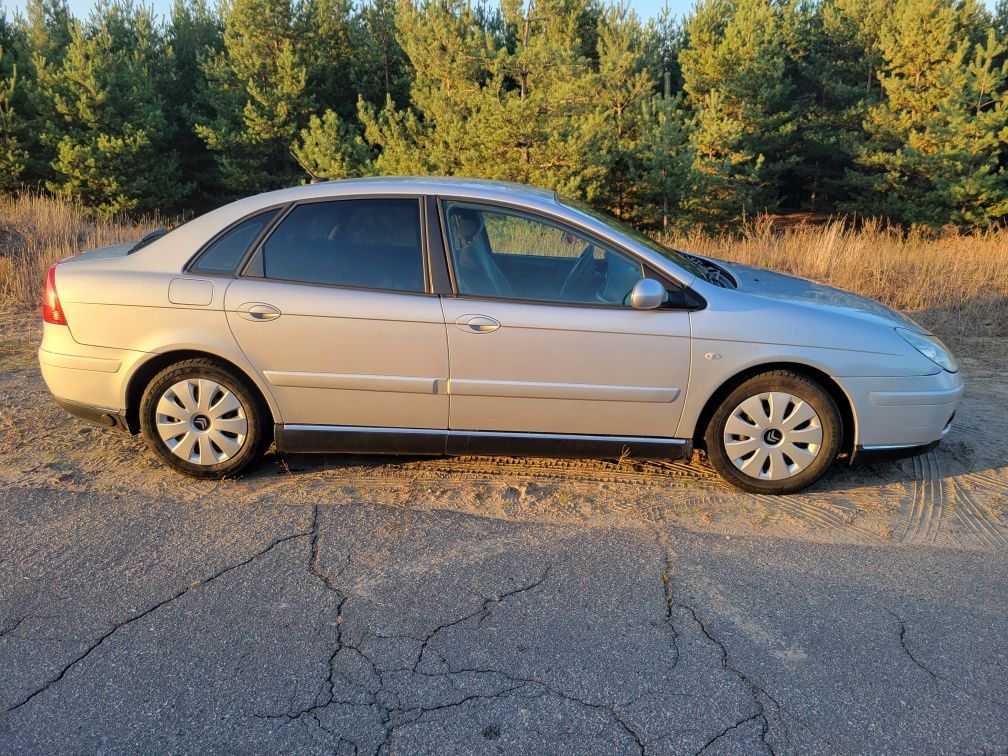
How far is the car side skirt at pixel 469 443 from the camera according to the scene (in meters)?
4.26

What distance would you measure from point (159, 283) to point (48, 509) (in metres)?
1.31

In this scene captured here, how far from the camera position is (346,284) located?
4.19 metres

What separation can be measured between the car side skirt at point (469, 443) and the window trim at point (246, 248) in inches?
35.2

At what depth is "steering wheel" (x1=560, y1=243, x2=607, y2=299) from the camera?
4180mm

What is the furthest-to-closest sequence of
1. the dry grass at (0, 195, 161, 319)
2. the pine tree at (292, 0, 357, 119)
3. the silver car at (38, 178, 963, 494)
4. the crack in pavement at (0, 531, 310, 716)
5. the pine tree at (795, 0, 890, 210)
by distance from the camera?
1. the pine tree at (292, 0, 357, 119)
2. the pine tree at (795, 0, 890, 210)
3. the dry grass at (0, 195, 161, 319)
4. the silver car at (38, 178, 963, 494)
5. the crack in pavement at (0, 531, 310, 716)

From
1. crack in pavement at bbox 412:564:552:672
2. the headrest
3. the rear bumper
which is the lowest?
crack in pavement at bbox 412:564:552:672

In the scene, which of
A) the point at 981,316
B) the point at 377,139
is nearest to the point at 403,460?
the point at 981,316

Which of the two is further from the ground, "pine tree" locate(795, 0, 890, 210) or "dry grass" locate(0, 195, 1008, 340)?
"pine tree" locate(795, 0, 890, 210)

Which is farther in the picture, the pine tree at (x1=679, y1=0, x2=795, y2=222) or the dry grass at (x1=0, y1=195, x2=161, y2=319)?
the pine tree at (x1=679, y1=0, x2=795, y2=222)

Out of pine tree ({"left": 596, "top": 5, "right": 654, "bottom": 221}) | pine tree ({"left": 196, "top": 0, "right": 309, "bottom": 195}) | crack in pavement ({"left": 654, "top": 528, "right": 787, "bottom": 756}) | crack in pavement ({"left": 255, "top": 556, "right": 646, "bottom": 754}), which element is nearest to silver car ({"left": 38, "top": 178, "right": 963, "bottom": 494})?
crack in pavement ({"left": 654, "top": 528, "right": 787, "bottom": 756})

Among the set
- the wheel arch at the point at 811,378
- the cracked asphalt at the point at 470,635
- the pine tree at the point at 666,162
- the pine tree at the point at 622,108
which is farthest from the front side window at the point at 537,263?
the pine tree at the point at 666,162

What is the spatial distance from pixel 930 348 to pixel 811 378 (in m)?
0.75

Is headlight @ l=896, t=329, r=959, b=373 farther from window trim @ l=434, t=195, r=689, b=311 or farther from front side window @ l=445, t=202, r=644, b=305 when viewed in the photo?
front side window @ l=445, t=202, r=644, b=305

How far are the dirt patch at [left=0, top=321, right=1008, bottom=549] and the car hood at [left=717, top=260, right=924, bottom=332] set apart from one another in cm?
95
